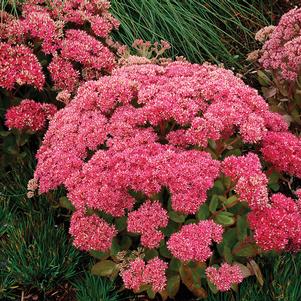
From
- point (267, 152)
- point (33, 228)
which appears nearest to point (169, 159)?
point (267, 152)

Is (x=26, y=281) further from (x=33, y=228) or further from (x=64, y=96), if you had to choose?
(x=64, y=96)

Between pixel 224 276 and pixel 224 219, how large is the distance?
210 mm

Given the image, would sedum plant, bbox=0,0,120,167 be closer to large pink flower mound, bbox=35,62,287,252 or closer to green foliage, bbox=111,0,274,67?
large pink flower mound, bbox=35,62,287,252

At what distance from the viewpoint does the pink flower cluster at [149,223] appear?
78.5 inches

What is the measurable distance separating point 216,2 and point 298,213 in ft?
7.90

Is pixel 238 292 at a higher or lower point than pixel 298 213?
lower

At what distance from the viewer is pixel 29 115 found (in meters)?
2.68

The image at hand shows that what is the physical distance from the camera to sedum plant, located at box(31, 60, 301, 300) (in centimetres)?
198

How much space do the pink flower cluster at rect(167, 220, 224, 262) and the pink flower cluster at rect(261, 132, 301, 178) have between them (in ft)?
1.29

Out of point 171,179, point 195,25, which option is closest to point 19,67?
point 171,179

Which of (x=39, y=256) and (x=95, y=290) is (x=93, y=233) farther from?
(x=39, y=256)

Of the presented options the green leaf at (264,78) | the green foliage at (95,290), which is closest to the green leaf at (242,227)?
the green foliage at (95,290)

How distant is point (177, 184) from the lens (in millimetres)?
1959

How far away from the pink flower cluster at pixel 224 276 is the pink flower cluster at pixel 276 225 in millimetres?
152
